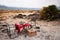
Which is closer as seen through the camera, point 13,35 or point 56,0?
point 13,35

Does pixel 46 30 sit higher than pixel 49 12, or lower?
lower

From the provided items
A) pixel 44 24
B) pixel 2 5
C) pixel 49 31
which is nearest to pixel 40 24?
pixel 44 24

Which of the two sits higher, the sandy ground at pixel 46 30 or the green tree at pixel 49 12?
the green tree at pixel 49 12

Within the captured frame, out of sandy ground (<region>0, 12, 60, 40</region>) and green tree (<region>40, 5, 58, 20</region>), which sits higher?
green tree (<region>40, 5, 58, 20</region>)

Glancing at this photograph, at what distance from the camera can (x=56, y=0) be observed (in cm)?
163

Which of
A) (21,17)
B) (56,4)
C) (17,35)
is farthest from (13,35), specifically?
(56,4)

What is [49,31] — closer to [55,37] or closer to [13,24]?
[55,37]

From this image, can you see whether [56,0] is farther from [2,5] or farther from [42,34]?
[2,5]

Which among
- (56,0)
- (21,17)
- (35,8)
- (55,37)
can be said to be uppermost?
(56,0)

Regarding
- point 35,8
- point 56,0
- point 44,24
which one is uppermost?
point 56,0

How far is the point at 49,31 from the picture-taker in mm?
1557

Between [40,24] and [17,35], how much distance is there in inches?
13.8

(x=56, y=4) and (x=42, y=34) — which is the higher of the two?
(x=56, y=4)

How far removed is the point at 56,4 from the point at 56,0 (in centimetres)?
6
